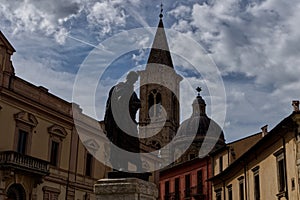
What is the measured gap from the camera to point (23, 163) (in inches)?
912

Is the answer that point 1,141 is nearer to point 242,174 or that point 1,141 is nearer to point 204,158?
point 242,174

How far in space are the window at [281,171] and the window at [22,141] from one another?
1242 centimetres

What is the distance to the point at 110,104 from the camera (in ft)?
39.6

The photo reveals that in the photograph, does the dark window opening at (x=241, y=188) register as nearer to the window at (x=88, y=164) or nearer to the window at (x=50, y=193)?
the window at (x=88, y=164)

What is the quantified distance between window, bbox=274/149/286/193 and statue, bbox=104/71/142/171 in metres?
10.4

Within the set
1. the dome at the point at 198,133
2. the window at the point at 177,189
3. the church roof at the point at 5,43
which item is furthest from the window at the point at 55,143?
the dome at the point at 198,133

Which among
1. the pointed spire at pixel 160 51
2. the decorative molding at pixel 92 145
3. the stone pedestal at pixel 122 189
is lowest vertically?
the stone pedestal at pixel 122 189

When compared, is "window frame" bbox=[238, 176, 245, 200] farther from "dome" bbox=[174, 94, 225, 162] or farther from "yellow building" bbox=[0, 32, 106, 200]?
"dome" bbox=[174, 94, 225, 162]

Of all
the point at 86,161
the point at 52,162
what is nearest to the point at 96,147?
the point at 86,161

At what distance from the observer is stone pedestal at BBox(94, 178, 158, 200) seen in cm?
1068

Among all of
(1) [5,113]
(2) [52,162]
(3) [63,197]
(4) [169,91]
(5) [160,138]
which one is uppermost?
(4) [169,91]

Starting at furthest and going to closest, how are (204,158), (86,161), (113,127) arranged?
(204,158), (86,161), (113,127)

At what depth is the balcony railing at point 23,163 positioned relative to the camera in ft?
73.2

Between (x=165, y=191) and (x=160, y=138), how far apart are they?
755 inches
